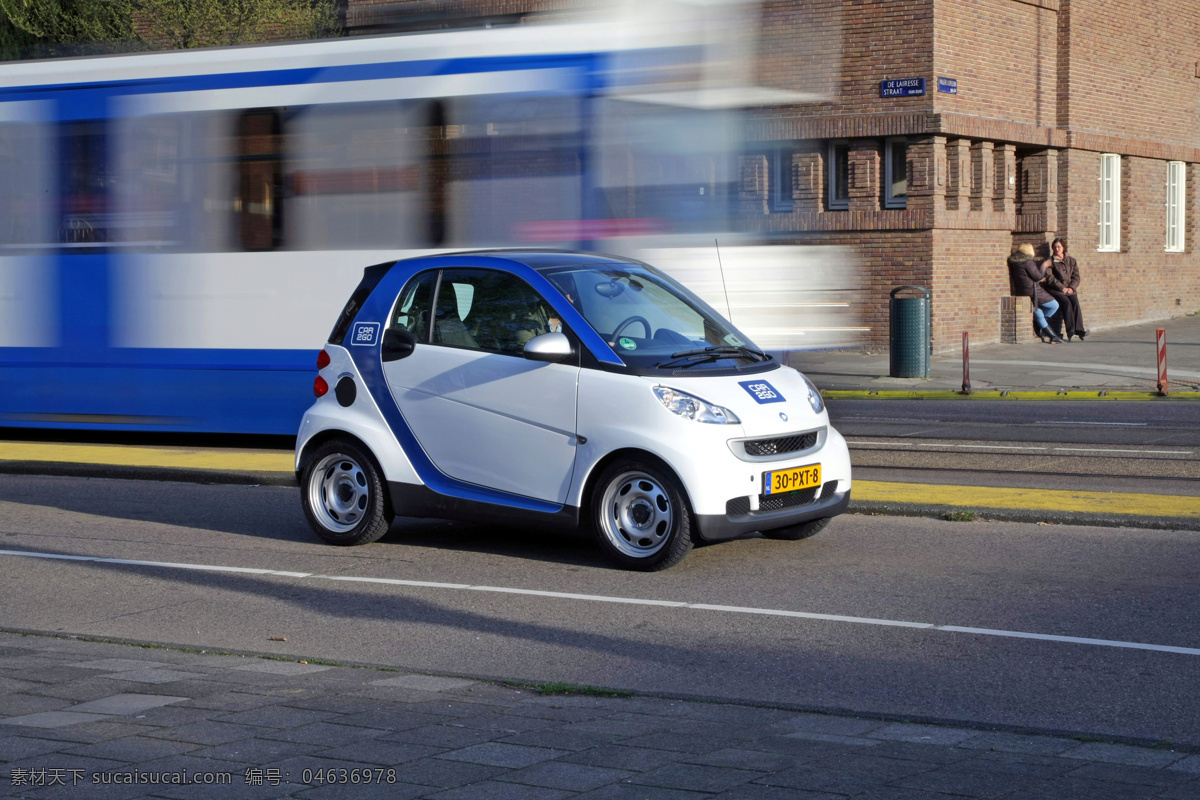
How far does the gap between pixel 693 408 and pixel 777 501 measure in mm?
741

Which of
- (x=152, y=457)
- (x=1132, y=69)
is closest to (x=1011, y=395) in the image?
(x=152, y=457)

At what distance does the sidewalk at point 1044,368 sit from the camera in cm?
1970

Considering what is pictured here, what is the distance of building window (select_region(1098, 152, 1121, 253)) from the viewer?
2955cm

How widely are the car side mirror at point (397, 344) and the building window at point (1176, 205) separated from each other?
27634 mm

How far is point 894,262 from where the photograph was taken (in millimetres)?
24781

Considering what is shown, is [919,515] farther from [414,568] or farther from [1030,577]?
[414,568]

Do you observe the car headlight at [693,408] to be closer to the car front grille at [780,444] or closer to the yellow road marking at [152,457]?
the car front grille at [780,444]

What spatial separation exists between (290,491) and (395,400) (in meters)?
3.11

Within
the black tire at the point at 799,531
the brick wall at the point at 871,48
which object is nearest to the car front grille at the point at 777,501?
the black tire at the point at 799,531

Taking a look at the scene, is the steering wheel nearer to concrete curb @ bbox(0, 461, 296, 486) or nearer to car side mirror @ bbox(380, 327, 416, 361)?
car side mirror @ bbox(380, 327, 416, 361)

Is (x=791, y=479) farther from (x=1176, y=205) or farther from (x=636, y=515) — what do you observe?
(x=1176, y=205)

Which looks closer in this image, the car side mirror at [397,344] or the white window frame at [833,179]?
the car side mirror at [397,344]

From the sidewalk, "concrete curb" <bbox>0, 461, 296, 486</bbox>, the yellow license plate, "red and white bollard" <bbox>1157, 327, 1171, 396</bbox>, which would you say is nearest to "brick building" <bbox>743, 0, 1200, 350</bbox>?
the sidewalk

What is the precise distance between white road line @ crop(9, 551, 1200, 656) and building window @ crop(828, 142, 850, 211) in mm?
19102
